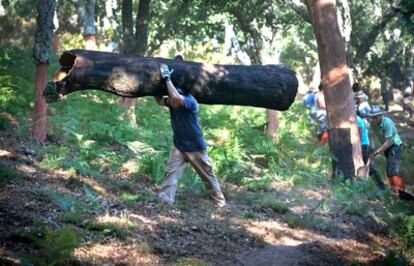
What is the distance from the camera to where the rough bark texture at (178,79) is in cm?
691

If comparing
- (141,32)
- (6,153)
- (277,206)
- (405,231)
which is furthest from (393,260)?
(141,32)

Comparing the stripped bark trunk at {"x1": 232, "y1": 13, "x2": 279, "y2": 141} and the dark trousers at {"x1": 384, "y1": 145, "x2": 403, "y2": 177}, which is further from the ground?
the stripped bark trunk at {"x1": 232, "y1": 13, "x2": 279, "y2": 141}

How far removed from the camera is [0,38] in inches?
985

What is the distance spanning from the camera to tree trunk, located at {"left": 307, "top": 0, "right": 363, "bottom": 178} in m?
10.9

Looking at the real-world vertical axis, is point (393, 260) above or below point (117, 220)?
below

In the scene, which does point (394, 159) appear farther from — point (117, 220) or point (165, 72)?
point (117, 220)

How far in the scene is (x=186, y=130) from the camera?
823 cm

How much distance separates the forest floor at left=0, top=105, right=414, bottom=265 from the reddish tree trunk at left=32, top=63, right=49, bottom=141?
2.39 feet

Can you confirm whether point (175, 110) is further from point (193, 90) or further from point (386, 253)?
point (386, 253)

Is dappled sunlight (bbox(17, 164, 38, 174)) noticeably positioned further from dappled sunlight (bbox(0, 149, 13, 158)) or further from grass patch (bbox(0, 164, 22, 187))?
grass patch (bbox(0, 164, 22, 187))

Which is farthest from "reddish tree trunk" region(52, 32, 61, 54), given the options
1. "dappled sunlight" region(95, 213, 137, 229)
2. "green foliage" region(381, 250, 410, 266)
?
"green foliage" region(381, 250, 410, 266)

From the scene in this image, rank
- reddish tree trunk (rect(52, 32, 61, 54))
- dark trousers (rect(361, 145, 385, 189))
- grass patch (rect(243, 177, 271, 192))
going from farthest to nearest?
reddish tree trunk (rect(52, 32, 61, 54)), dark trousers (rect(361, 145, 385, 189)), grass patch (rect(243, 177, 271, 192))

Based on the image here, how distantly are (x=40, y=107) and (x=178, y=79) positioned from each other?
350 cm

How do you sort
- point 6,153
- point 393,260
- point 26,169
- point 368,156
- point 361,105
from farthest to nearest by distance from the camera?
point 361,105
point 368,156
point 6,153
point 26,169
point 393,260
